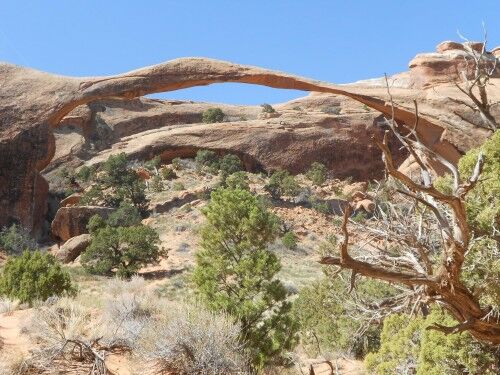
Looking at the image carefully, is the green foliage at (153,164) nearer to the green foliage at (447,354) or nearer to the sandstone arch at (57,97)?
the sandstone arch at (57,97)

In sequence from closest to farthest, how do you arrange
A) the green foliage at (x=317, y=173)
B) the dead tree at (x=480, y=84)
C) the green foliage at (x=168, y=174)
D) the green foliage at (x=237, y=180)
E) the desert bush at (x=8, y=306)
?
1. the dead tree at (x=480, y=84)
2. the desert bush at (x=8, y=306)
3. the green foliage at (x=237, y=180)
4. the green foliage at (x=317, y=173)
5. the green foliage at (x=168, y=174)

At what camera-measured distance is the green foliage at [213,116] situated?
36656 mm

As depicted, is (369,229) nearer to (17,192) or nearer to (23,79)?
(23,79)

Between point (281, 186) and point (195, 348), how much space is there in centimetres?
2118

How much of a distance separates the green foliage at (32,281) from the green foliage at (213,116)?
24.9 meters

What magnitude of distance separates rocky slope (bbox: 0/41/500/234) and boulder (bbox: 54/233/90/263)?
2.81m

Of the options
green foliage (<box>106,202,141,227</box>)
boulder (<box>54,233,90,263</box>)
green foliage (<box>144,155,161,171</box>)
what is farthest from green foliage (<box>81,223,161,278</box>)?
green foliage (<box>144,155,161,171</box>)

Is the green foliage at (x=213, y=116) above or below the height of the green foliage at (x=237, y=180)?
above

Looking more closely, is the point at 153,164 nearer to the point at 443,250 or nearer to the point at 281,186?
the point at 281,186

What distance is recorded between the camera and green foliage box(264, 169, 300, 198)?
88.3 ft

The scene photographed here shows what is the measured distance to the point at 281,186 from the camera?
27.3 m

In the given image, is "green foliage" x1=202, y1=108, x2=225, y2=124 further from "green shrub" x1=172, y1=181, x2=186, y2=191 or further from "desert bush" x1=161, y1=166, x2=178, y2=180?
"green shrub" x1=172, y1=181, x2=186, y2=191

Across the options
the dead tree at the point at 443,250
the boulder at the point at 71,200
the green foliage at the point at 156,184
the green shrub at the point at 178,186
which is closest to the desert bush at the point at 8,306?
the dead tree at the point at 443,250

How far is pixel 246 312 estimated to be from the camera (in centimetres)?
768
